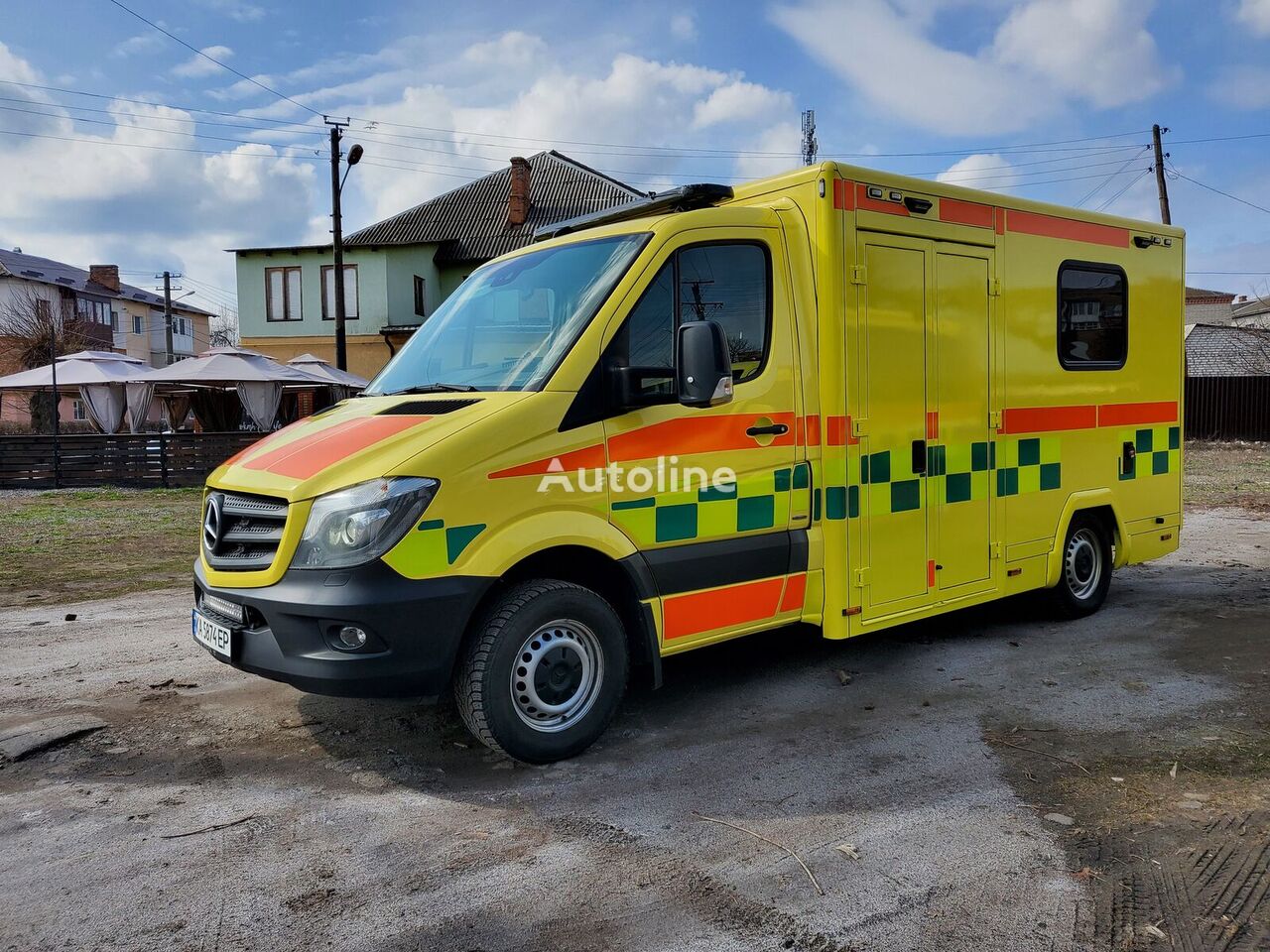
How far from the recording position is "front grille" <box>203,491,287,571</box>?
3.96 metres

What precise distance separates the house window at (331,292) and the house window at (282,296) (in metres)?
0.89

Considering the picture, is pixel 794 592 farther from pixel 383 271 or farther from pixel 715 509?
pixel 383 271

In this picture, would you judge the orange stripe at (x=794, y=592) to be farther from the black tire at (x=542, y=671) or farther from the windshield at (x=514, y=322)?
the windshield at (x=514, y=322)

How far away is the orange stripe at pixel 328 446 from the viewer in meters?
3.94

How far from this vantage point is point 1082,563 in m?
6.98

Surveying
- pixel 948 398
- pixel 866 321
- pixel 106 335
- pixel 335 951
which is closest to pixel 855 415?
pixel 866 321

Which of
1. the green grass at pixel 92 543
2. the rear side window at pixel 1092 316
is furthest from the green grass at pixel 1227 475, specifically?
the green grass at pixel 92 543

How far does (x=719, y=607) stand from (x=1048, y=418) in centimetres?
296

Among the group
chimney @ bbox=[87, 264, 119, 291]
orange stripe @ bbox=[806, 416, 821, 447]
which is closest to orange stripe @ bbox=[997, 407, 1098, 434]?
orange stripe @ bbox=[806, 416, 821, 447]

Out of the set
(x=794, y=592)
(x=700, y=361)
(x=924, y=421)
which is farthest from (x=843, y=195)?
(x=794, y=592)

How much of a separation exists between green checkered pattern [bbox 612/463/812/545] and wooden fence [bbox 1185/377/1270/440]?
2746 cm

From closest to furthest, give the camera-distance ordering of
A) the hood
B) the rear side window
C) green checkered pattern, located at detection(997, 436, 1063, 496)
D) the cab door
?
the hood
the cab door
green checkered pattern, located at detection(997, 436, 1063, 496)
the rear side window

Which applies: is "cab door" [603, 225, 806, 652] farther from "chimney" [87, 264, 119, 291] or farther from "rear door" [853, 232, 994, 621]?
"chimney" [87, 264, 119, 291]

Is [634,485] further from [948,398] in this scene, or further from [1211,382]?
[1211,382]
